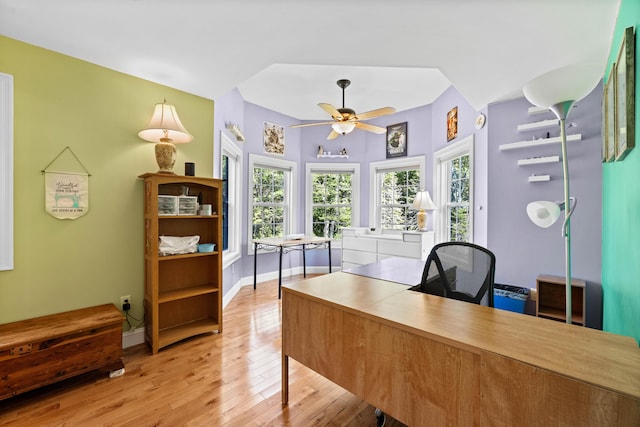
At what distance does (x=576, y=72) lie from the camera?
4.00 ft

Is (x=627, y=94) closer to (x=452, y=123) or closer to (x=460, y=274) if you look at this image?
(x=460, y=274)

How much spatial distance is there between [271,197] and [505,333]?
4054 millimetres

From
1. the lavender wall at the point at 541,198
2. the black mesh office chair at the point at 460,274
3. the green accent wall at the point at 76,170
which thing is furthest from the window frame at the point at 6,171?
the lavender wall at the point at 541,198

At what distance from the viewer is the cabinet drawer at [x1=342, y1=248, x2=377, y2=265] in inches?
178

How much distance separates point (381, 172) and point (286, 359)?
3.90 meters

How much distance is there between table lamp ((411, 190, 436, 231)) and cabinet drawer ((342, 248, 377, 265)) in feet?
2.88

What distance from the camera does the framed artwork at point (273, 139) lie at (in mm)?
4586


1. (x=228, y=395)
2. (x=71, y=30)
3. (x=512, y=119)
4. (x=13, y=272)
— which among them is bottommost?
(x=228, y=395)

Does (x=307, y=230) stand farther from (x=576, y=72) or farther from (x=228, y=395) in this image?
(x=576, y=72)

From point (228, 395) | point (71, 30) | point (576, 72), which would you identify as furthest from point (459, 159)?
point (71, 30)

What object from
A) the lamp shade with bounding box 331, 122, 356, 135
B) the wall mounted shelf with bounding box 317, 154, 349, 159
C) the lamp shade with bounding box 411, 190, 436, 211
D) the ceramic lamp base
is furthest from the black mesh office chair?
the wall mounted shelf with bounding box 317, 154, 349, 159

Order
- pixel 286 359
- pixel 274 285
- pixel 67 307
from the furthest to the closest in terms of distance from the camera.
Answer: pixel 274 285 < pixel 67 307 < pixel 286 359

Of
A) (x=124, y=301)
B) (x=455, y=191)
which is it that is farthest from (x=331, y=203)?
(x=124, y=301)

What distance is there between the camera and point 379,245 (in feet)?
14.5
